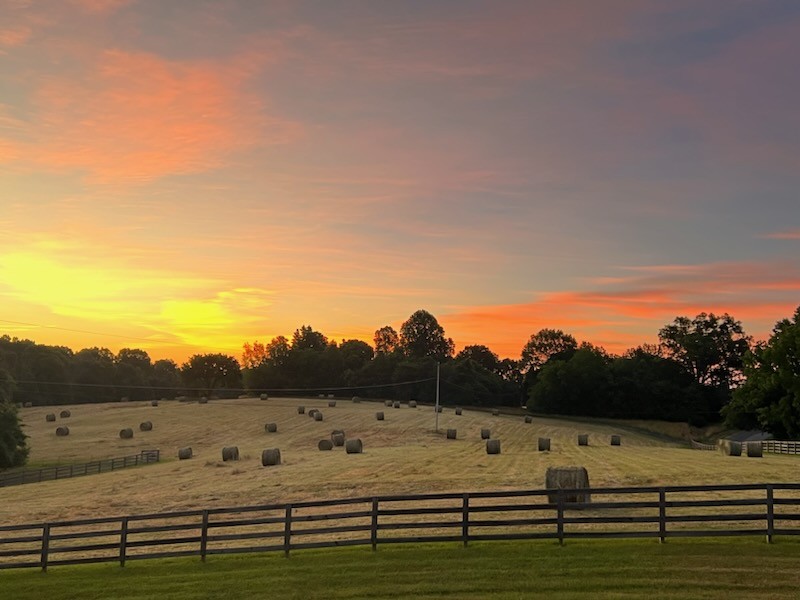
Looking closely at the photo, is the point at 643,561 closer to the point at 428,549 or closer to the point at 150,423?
the point at 428,549

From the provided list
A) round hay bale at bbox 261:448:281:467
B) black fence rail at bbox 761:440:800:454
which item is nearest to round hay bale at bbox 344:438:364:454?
round hay bale at bbox 261:448:281:467

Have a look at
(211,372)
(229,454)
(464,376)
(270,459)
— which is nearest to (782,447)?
(270,459)

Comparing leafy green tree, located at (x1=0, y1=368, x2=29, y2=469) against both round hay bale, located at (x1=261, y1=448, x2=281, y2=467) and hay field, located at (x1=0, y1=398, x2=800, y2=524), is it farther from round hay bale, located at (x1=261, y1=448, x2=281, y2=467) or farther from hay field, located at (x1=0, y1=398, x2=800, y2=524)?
round hay bale, located at (x1=261, y1=448, x2=281, y2=467)

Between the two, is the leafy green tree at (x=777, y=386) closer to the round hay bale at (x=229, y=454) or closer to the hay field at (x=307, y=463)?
the hay field at (x=307, y=463)

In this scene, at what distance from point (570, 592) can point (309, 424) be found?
199 ft

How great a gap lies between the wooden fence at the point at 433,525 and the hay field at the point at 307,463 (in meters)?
4.69

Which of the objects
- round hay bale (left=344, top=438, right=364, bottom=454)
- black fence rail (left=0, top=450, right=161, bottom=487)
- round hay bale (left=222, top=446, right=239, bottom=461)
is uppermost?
round hay bale (left=344, top=438, right=364, bottom=454)

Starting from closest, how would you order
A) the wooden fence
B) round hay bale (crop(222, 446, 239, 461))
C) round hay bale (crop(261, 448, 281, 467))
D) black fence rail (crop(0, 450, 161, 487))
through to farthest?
the wooden fence, round hay bale (crop(261, 448, 281, 467)), black fence rail (crop(0, 450, 161, 487)), round hay bale (crop(222, 446, 239, 461))

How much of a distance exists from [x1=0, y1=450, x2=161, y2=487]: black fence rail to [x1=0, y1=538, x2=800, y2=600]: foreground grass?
97.9ft

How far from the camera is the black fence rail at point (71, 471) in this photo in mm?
46938

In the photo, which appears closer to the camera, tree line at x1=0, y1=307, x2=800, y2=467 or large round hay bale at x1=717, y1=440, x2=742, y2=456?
large round hay bale at x1=717, y1=440, x2=742, y2=456

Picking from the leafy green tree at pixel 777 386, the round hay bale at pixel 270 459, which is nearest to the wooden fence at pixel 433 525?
the round hay bale at pixel 270 459

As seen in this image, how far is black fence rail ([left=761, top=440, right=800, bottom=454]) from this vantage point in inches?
2115

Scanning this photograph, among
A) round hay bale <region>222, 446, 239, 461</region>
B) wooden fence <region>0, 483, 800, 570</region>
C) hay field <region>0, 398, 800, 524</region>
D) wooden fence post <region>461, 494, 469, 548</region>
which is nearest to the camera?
wooden fence <region>0, 483, 800, 570</region>
